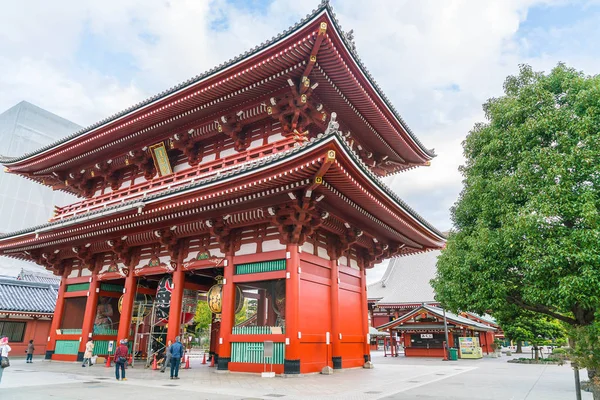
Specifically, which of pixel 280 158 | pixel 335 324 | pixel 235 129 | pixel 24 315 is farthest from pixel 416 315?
pixel 24 315

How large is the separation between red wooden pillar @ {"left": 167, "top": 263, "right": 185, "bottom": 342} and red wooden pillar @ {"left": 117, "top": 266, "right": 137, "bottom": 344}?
3108mm

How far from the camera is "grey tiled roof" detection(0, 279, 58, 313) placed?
25692 mm

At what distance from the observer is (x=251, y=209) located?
14.6m

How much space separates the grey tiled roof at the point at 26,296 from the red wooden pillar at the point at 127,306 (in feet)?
39.1

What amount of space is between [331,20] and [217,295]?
12.0 metres

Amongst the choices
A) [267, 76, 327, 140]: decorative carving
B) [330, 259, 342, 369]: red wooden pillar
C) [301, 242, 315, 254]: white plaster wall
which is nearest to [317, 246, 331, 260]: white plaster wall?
[301, 242, 315, 254]: white plaster wall

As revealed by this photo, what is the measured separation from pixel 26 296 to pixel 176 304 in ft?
60.3

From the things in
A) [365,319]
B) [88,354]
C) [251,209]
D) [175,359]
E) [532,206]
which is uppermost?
[251,209]

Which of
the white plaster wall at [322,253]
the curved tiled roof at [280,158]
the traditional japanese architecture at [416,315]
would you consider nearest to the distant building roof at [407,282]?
the traditional japanese architecture at [416,315]

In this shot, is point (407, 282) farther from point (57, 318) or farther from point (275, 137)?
point (57, 318)

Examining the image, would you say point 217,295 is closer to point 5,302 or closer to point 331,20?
point 331,20

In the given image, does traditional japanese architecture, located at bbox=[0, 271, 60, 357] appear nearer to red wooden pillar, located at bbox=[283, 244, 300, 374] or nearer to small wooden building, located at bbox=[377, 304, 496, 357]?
red wooden pillar, located at bbox=[283, 244, 300, 374]

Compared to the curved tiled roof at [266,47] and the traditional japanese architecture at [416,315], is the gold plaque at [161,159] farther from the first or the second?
the traditional japanese architecture at [416,315]

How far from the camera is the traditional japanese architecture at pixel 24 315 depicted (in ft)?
83.3
